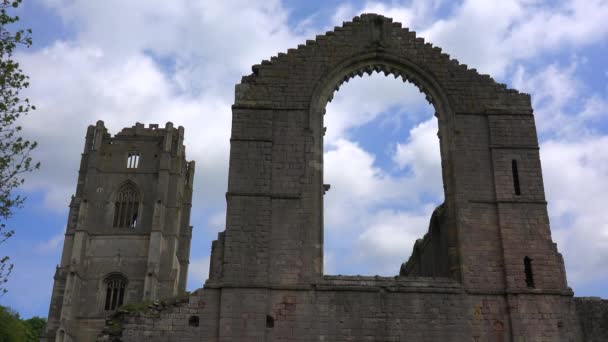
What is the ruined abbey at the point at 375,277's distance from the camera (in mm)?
11328

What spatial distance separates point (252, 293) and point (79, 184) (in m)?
38.2

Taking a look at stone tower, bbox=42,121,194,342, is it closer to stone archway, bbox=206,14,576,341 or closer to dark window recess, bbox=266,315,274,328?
stone archway, bbox=206,14,576,341

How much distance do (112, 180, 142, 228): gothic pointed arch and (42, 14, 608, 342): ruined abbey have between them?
109 ft

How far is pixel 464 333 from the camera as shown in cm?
1134

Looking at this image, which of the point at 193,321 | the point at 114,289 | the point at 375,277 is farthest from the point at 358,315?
the point at 114,289

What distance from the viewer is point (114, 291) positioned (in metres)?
41.4

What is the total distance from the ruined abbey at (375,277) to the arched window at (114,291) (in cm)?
3038

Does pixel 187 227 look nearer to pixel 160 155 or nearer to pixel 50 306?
pixel 160 155

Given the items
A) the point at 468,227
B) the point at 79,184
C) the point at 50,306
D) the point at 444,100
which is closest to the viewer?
the point at 468,227

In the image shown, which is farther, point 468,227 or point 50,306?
point 50,306

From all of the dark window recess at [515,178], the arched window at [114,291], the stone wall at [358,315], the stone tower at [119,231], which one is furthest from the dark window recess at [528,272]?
the arched window at [114,291]

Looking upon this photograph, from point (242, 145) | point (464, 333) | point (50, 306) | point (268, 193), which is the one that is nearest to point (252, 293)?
point (268, 193)

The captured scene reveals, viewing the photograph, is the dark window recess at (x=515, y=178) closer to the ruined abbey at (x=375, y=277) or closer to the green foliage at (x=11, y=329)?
the ruined abbey at (x=375, y=277)

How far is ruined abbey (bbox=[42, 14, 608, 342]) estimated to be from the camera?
11328mm
